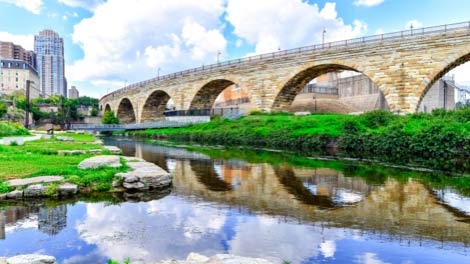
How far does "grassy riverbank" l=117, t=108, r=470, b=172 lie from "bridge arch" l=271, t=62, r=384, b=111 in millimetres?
5273

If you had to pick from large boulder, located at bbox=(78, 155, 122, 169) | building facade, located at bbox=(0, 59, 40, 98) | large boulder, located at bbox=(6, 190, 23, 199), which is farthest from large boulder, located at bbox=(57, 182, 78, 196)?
building facade, located at bbox=(0, 59, 40, 98)

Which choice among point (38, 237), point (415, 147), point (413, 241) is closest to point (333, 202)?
point (413, 241)

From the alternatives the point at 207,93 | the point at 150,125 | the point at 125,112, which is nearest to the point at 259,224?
the point at 207,93

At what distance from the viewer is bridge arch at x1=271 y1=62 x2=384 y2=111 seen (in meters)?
30.6

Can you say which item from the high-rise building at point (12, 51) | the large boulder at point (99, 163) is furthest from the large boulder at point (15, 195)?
the high-rise building at point (12, 51)

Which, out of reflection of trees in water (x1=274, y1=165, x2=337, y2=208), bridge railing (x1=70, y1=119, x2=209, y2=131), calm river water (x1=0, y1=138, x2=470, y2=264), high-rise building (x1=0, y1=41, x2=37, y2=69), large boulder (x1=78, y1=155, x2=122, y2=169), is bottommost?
calm river water (x1=0, y1=138, x2=470, y2=264)

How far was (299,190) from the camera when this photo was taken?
8773 millimetres

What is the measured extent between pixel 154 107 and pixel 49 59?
98782mm

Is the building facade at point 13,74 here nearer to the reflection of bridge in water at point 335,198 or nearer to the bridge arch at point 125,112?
the bridge arch at point 125,112

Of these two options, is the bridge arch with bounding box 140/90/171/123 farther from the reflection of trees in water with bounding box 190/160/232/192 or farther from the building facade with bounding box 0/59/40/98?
the building facade with bounding box 0/59/40/98

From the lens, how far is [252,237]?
17.5ft

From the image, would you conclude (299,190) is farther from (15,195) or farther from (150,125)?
(150,125)

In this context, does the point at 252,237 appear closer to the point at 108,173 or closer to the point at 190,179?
the point at 108,173

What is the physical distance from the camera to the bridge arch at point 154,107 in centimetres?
5671
